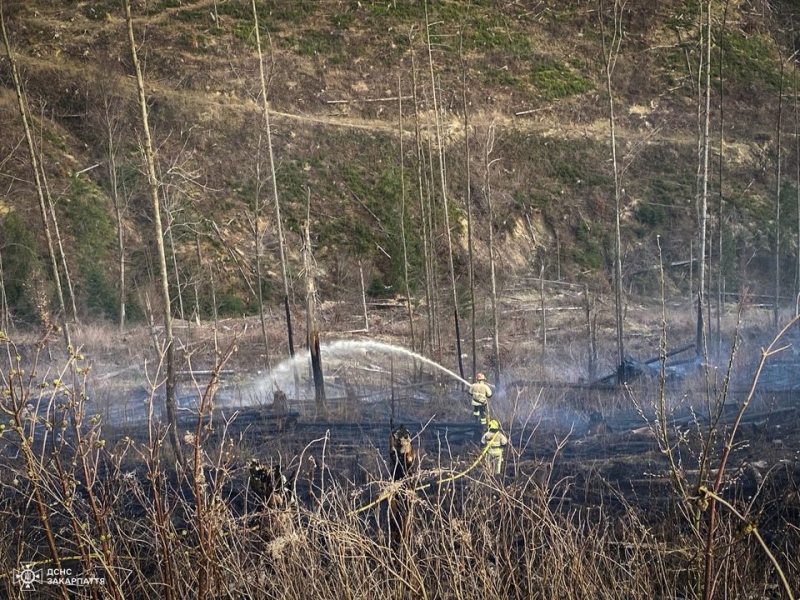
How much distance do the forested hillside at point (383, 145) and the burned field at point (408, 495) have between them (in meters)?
10.6

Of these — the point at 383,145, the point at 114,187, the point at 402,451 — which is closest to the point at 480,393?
the point at 402,451

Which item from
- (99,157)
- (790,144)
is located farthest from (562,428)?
(790,144)

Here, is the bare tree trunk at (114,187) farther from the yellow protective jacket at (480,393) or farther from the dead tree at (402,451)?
the dead tree at (402,451)

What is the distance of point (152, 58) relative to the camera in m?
36.4

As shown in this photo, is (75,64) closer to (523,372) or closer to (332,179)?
(332,179)

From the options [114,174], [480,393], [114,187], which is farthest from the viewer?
[114,174]

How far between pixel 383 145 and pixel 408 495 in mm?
30657

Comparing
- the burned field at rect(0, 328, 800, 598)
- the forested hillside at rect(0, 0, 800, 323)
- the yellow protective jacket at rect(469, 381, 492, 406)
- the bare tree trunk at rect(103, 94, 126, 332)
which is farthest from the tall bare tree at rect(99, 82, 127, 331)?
the yellow protective jacket at rect(469, 381, 492, 406)

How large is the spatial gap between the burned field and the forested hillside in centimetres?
1062

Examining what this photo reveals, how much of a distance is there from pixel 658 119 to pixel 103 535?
122 feet

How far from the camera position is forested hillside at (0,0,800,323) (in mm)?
29094

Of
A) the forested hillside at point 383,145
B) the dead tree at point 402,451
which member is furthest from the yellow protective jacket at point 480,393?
the forested hillside at point 383,145

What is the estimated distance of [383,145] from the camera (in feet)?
114

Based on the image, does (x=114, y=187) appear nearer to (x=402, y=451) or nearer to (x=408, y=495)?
(x=402, y=451)
